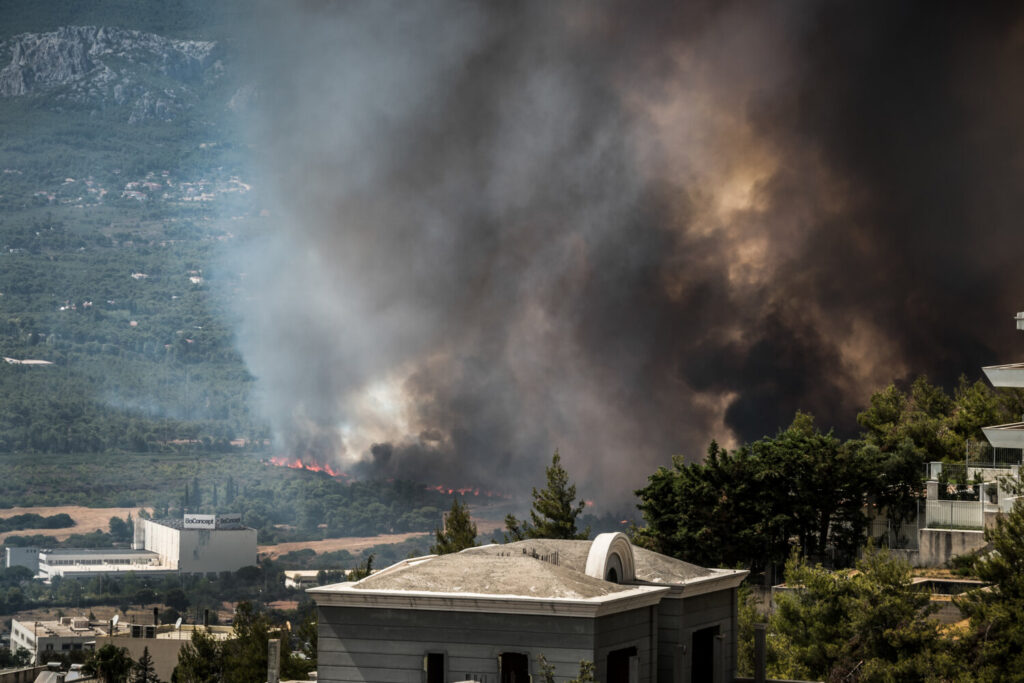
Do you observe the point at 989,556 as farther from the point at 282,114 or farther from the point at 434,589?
the point at 282,114

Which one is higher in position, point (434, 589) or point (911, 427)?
point (911, 427)

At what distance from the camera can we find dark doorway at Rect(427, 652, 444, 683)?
95.7 ft

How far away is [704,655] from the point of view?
36.2m

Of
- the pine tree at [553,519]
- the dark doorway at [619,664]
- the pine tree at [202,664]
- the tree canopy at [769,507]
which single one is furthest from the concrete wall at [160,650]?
the dark doorway at [619,664]

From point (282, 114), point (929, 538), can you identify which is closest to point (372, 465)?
point (282, 114)

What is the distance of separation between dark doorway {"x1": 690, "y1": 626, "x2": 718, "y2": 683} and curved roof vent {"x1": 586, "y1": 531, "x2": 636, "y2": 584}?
11.6 ft

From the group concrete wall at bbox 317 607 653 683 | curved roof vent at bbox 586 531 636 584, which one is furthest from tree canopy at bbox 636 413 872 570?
concrete wall at bbox 317 607 653 683

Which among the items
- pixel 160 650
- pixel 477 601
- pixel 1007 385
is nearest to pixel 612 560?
pixel 477 601

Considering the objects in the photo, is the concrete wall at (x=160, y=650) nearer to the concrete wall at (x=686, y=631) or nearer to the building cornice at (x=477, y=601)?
the concrete wall at (x=686, y=631)

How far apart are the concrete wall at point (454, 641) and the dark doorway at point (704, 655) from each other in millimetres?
5975

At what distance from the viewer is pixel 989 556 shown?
4041cm

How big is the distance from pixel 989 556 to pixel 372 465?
159 meters

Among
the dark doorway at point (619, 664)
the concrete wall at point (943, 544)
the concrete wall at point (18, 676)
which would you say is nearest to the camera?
the dark doorway at point (619, 664)

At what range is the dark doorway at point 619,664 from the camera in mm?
30891
